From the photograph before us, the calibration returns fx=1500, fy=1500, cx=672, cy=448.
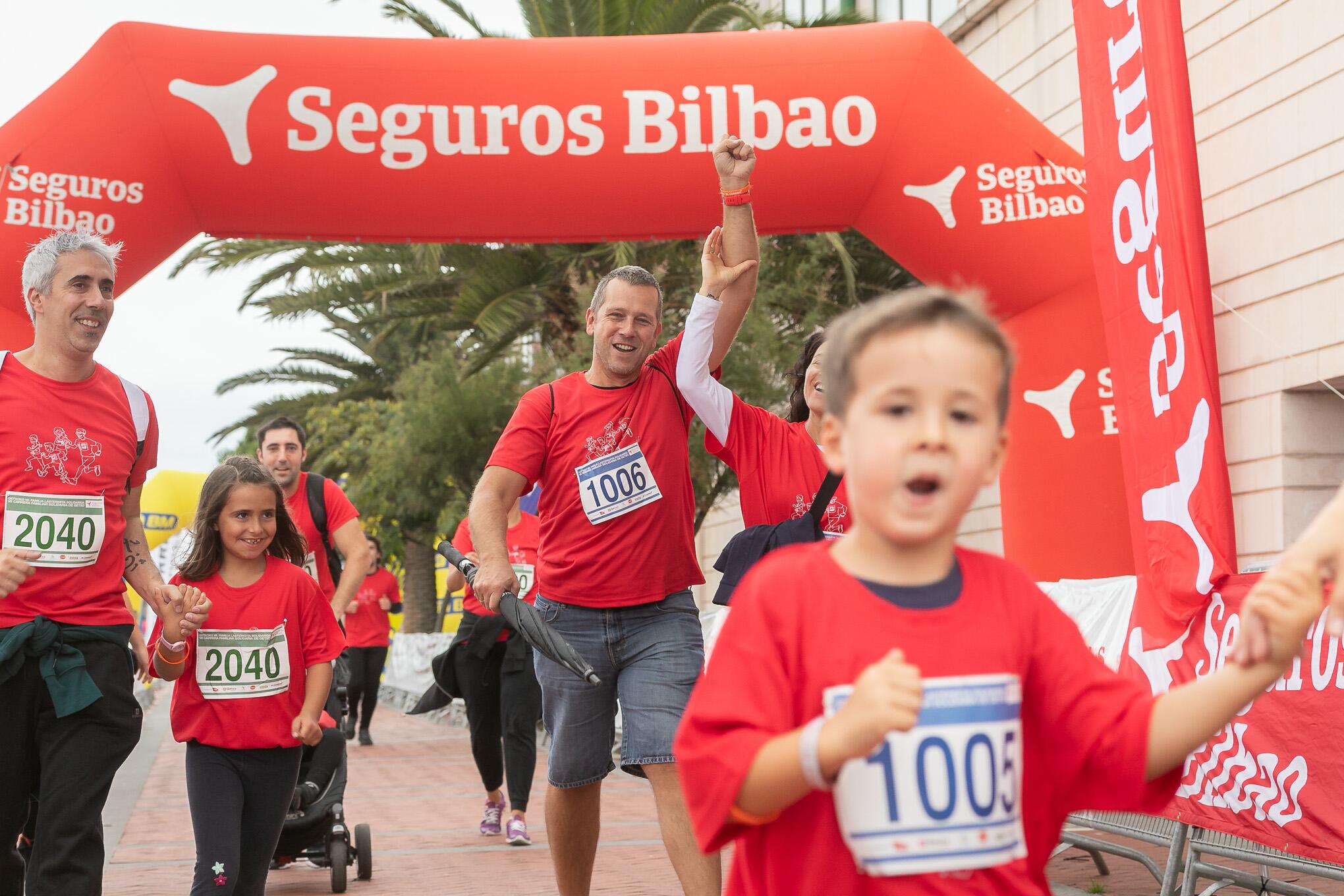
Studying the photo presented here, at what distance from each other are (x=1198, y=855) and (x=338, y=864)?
140 inches

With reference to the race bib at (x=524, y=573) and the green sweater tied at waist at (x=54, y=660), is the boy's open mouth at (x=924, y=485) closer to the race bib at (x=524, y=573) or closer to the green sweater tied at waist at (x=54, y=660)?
the green sweater tied at waist at (x=54, y=660)

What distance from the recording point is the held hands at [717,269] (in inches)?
174

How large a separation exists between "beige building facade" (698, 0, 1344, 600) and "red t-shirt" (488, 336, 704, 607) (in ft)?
16.1

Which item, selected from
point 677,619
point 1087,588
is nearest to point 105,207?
point 677,619

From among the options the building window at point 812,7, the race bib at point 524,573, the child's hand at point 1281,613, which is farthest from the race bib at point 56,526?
the building window at point 812,7

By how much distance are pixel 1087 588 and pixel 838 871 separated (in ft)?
15.6

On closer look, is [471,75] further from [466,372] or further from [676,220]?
[466,372]

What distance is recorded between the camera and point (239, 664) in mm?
4852

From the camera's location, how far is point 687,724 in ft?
5.82

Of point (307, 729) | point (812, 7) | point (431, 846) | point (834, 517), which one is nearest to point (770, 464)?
point (834, 517)

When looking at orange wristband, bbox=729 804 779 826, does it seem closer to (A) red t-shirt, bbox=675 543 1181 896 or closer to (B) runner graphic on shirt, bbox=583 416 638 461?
(A) red t-shirt, bbox=675 543 1181 896

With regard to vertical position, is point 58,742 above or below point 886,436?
below

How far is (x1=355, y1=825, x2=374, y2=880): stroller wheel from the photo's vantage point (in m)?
6.79

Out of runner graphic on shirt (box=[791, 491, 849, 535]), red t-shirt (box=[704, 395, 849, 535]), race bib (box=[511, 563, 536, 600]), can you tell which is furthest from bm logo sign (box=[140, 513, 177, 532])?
runner graphic on shirt (box=[791, 491, 849, 535])
